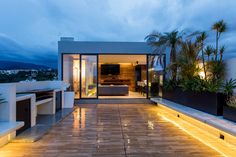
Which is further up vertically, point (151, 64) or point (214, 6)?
point (214, 6)

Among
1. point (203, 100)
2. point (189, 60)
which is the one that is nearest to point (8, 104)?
point (203, 100)

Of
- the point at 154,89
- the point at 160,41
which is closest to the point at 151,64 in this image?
the point at 154,89

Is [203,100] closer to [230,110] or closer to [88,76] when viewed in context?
[230,110]

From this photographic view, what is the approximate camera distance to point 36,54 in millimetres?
26125

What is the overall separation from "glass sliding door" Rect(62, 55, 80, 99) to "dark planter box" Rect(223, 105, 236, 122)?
8378 millimetres

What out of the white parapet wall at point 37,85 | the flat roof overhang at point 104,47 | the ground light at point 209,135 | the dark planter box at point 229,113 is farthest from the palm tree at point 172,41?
the dark planter box at point 229,113

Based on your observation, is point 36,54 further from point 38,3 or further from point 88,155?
point 88,155

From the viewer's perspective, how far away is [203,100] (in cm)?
722

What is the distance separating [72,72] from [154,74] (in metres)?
4.20

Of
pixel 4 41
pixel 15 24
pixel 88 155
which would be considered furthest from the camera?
pixel 4 41

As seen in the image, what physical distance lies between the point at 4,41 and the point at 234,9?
13841mm

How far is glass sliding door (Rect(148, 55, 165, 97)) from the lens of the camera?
1348 cm

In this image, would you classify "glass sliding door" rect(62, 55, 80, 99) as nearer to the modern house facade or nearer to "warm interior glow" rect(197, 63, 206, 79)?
the modern house facade

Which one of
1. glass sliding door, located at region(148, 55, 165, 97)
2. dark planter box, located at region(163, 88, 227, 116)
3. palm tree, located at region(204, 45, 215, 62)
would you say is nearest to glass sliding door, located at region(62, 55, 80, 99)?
glass sliding door, located at region(148, 55, 165, 97)
